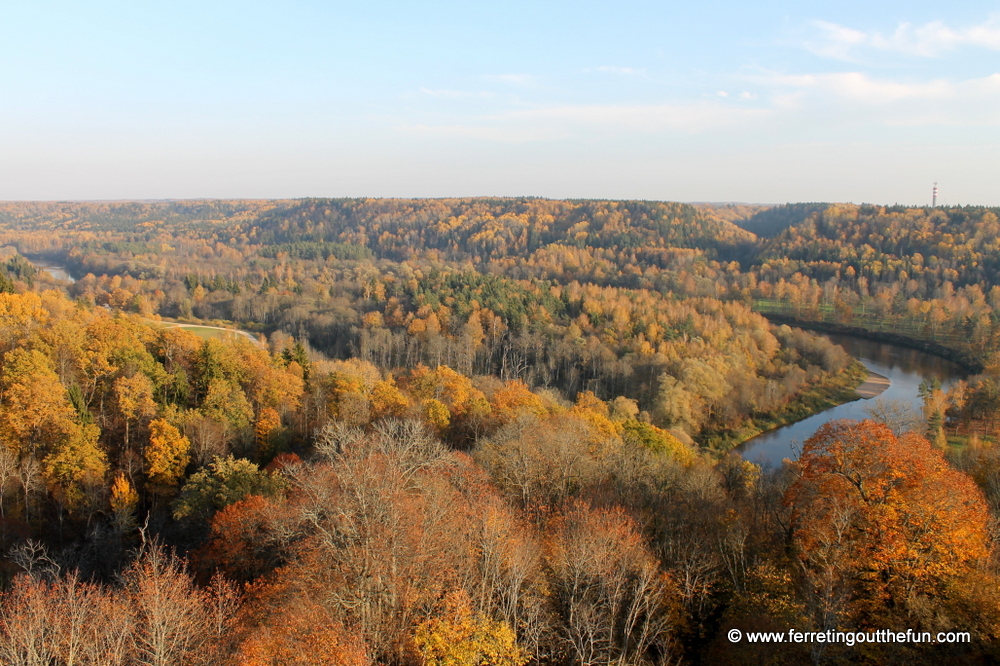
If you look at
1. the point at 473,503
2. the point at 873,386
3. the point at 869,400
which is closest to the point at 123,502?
the point at 473,503

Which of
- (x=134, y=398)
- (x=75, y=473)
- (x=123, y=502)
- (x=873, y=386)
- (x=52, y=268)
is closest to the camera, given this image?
(x=123, y=502)

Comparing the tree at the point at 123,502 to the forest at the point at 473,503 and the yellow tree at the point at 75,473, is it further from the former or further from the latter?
the yellow tree at the point at 75,473

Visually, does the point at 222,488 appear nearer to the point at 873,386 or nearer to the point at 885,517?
the point at 885,517

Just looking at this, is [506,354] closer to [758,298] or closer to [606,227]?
[758,298]

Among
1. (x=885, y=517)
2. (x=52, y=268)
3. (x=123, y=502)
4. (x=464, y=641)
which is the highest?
(x=52, y=268)

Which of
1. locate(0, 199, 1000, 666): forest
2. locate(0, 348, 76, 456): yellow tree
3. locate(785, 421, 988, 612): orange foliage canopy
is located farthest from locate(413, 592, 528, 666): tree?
locate(0, 348, 76, 456): yellow tree

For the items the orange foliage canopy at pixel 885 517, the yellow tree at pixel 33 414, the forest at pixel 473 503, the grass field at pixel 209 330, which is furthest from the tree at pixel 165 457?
the grass field at pixel 209 330
